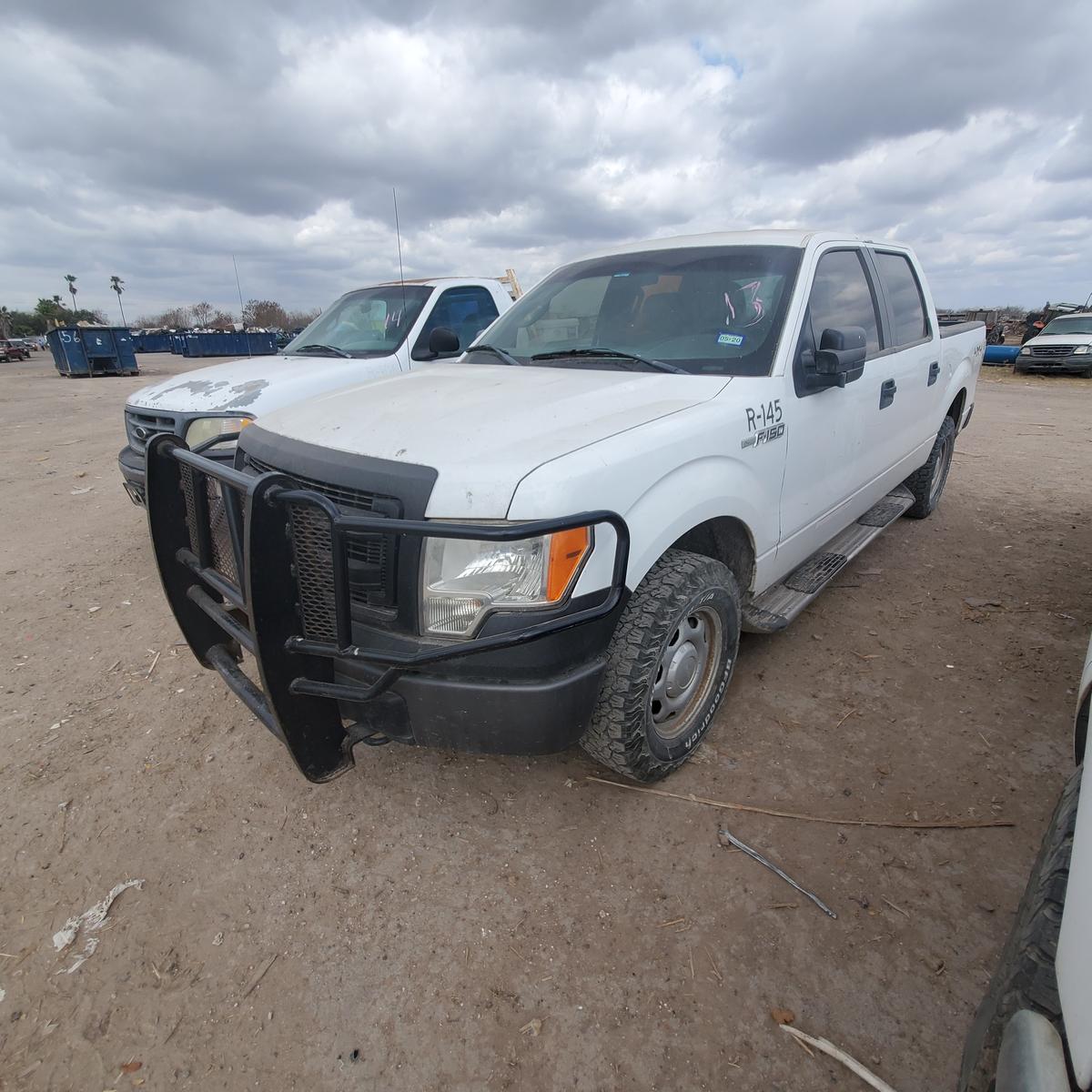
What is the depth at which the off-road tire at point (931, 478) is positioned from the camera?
510 cm

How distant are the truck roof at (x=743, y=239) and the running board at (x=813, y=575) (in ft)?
5.10

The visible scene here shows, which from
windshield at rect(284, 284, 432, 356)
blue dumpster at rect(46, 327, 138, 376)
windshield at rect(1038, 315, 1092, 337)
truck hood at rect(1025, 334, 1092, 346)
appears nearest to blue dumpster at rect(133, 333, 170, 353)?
blue dumpster at rect(46, 327, 138, 376)

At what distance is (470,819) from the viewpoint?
7.81ft

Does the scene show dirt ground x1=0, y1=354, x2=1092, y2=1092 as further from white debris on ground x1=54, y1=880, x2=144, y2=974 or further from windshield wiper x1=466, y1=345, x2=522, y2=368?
windshield wiper x1=466, y1=345, x2=522, y2=368

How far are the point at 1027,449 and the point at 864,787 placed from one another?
8.02 m

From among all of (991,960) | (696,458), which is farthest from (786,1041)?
(696,458)

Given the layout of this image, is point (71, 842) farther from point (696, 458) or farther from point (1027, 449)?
point (1027, 449)

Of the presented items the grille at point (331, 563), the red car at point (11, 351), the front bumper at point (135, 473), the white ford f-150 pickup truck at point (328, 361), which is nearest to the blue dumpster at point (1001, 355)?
the white ford f-150 pickup truck at point (328, 361)

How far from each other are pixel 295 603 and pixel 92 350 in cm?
2673

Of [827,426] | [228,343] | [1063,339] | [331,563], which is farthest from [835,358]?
[228,343]

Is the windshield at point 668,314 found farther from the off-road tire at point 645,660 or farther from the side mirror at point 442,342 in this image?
the off-road tire at point 645,660

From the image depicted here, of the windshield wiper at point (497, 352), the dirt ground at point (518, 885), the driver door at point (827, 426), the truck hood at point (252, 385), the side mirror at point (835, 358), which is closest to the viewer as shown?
the dirt ground at point (518, 885)

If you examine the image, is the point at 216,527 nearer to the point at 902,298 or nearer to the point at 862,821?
the point at 862,821

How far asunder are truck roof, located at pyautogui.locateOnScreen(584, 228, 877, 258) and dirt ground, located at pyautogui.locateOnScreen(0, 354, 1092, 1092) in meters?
2.00
